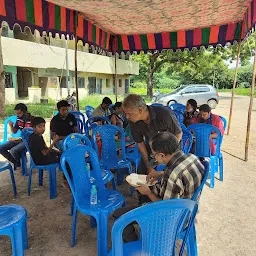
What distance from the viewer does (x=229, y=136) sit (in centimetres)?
772

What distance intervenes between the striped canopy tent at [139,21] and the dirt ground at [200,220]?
1.96 m

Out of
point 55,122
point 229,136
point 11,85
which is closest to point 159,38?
point 229,136

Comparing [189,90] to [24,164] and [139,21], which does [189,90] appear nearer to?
[139,21]

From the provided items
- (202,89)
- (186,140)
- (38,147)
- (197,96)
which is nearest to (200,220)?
(186,140)

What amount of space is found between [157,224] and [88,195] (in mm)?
1329

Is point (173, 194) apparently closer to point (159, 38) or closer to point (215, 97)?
point (159, 38)

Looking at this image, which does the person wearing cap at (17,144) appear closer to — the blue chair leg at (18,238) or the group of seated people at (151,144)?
the group of seated people at (151,144)

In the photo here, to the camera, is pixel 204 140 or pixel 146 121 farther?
pixel 204 140

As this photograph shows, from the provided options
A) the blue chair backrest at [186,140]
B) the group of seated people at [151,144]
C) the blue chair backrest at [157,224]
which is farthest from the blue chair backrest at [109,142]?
the blue chair backrest at [157,224]

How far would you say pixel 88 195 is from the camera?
8.30 feet

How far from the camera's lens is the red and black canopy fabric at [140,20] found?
418 centimetres

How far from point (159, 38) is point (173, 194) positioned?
662 centimetres

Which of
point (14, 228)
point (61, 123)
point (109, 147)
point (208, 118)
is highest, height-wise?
point (208, 118)

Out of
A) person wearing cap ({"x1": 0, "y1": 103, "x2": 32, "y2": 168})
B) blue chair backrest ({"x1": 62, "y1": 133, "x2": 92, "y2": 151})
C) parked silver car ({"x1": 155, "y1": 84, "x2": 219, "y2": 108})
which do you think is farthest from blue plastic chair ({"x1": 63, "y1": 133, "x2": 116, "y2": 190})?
parked silver car ({"x1": 155, "y1": 84, "x2": 219, "y2": 108})
